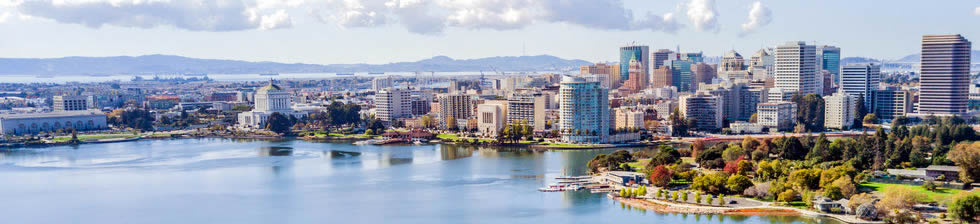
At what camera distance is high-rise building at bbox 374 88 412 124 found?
32875 millimetres

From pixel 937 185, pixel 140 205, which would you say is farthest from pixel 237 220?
pixel 937 185

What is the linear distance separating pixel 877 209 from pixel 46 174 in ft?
52.1

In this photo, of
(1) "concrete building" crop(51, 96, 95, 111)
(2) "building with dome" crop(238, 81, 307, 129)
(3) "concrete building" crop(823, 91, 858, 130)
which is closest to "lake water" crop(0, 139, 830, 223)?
(2) "building with dome" crop(238, 81, 307, 129)

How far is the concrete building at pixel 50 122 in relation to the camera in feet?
→ 101

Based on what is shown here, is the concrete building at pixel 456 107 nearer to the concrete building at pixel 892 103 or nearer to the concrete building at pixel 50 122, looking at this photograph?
the concrete building at pixel 50 122

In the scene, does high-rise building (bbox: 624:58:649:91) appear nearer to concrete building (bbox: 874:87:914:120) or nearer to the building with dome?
concrete building (bbox: 874:87:914:120)

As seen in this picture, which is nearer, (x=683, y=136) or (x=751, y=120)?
(x=683, y=136)

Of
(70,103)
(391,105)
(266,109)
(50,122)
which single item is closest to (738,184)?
(391,105)

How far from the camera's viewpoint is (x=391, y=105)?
32969mm

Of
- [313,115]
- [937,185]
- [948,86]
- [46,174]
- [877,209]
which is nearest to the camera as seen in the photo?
[877,209]

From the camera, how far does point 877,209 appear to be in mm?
12117

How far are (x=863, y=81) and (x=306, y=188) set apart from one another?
2277cm

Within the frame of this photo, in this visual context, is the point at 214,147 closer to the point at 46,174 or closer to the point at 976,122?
the point at 46,174

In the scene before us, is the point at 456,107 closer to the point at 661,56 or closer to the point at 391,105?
the point at 391,105
